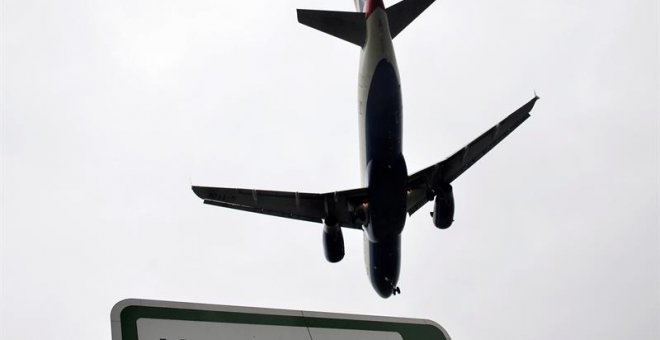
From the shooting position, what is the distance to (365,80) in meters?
22.2

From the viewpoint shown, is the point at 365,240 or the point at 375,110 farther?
the point at 365,240

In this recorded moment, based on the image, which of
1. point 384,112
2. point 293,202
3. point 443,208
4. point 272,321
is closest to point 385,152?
point 384,112

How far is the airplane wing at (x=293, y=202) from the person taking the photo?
2403cm

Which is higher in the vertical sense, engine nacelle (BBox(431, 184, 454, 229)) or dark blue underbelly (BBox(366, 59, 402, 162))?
dark blue underbelly (BBox(366, 59, 402, 162))

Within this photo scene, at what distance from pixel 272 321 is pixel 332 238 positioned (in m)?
22.1

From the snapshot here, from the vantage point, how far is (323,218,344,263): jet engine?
2534 cm

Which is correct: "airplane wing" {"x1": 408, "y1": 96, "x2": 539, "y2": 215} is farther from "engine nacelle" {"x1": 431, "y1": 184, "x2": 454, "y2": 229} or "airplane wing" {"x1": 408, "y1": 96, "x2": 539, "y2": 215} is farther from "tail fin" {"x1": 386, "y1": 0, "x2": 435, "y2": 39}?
"tail fin" {"x1": 386, "y1": 0, "x2": 435, "y2": 39}

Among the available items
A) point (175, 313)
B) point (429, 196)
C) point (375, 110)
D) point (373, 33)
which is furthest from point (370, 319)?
point (429, 196)

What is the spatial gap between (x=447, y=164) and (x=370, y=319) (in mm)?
22755

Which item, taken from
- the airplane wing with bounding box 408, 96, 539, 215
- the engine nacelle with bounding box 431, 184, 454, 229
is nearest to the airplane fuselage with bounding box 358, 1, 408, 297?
the engine nacelle with bounding box 431, 184, 454, 229

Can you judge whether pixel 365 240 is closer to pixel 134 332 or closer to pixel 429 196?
pixel 429 196

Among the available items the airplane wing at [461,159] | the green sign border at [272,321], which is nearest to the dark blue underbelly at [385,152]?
the airplane wing at [461,159]

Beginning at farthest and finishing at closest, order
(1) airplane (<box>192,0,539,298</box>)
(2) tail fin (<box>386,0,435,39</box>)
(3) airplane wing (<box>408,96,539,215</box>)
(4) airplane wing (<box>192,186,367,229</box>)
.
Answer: (2) tail fin (<box>386,0,435,39</box>) < (3) airplane wing (<box>408,96,539,215</box>) < (4) airplane wing (<box>192,186,367,229</box>) < (1) airplane (<box>192,0,539,298</box>)

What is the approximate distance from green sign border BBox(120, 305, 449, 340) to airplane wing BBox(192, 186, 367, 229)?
66.6ft
